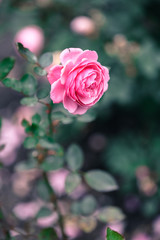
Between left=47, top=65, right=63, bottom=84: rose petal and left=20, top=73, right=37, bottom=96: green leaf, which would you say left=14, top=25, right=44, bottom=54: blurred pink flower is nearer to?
left=20, top=73, right=37, bottom=96: green leaf

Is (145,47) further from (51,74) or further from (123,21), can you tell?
(51,74)

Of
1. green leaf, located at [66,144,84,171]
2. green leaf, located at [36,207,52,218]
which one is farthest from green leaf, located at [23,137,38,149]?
green leaf, located at [36,207,52,218]

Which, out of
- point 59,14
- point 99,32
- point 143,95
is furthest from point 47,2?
point 143,95

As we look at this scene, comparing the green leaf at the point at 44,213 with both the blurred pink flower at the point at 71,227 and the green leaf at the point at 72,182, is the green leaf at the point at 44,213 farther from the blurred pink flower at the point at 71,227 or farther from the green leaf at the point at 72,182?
the blurred pink flower at the point at 71,227

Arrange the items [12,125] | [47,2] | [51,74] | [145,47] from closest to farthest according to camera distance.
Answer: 1. [51,74]
2. [145,47]
3. [47,2]
4. [12,125]

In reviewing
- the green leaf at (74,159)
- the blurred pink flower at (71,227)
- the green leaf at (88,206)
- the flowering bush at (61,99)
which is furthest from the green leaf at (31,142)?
the blurred pink flower at (71,227)
